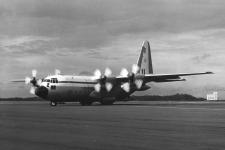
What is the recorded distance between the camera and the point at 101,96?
2014 inches

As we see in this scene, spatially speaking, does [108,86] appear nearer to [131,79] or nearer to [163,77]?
[131,79]

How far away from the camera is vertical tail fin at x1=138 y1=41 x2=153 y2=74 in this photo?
57562 mm

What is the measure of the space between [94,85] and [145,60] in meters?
11.5

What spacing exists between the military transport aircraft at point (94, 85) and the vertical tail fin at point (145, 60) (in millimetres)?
2021

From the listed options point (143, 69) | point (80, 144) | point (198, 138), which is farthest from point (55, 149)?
point (143, 69)

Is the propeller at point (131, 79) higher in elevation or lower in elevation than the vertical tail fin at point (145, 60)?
lower

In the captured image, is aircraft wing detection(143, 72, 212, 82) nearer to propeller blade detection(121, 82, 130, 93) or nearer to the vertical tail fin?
propeller blade detection(121, 82, 130, 93)

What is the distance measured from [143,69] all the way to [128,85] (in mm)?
8126

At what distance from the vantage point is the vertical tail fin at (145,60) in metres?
57.6

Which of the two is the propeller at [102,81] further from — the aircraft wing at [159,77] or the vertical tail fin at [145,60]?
the vertical tail fin at [145,60]

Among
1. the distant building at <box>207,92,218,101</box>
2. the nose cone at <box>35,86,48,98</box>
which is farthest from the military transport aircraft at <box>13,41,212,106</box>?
the distant building at <box>207,92,218,101</box>

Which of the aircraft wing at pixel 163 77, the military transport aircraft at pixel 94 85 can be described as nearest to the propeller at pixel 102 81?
the military transport aircraft at pixel 94 85

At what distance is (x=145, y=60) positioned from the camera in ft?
191

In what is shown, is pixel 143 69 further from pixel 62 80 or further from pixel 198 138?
pixel 198 138
